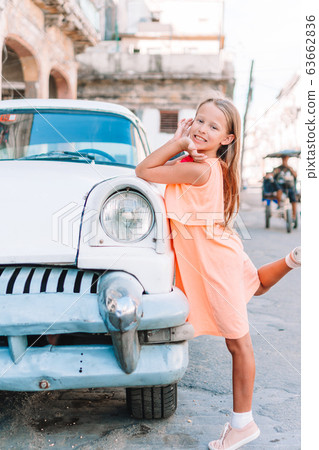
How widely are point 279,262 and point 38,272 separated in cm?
111

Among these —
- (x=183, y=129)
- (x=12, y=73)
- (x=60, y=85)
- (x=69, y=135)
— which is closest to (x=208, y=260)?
(x=183, y=129)

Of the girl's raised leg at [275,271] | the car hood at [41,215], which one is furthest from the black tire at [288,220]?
the car hood at [41,215]

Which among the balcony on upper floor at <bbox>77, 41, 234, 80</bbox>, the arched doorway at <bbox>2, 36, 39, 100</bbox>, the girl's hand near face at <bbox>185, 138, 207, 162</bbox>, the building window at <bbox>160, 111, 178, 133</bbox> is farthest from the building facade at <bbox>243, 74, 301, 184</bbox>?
the girl's hand near face at <bbox>185, 138, 207, 162</bbox>

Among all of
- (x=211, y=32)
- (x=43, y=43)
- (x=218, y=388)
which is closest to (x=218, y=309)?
(x=218, y=388)

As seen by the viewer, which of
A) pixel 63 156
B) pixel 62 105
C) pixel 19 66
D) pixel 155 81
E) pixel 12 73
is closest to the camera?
pixel 63 156

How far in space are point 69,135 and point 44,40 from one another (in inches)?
368

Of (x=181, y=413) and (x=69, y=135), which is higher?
(x=69, y=135)

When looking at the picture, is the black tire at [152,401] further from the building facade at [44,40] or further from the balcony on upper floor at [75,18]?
the balcony on upper floor at [75,18]

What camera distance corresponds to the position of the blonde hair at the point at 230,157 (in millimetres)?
2041

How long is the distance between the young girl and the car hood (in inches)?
13.2

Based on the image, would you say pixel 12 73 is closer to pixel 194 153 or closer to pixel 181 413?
pixel 194 153

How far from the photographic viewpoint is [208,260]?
192cm

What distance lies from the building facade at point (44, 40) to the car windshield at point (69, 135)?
656cm

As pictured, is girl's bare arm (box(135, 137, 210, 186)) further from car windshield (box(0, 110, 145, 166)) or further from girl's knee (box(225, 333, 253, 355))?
car windshield (box(0, 110, 145, 166))
